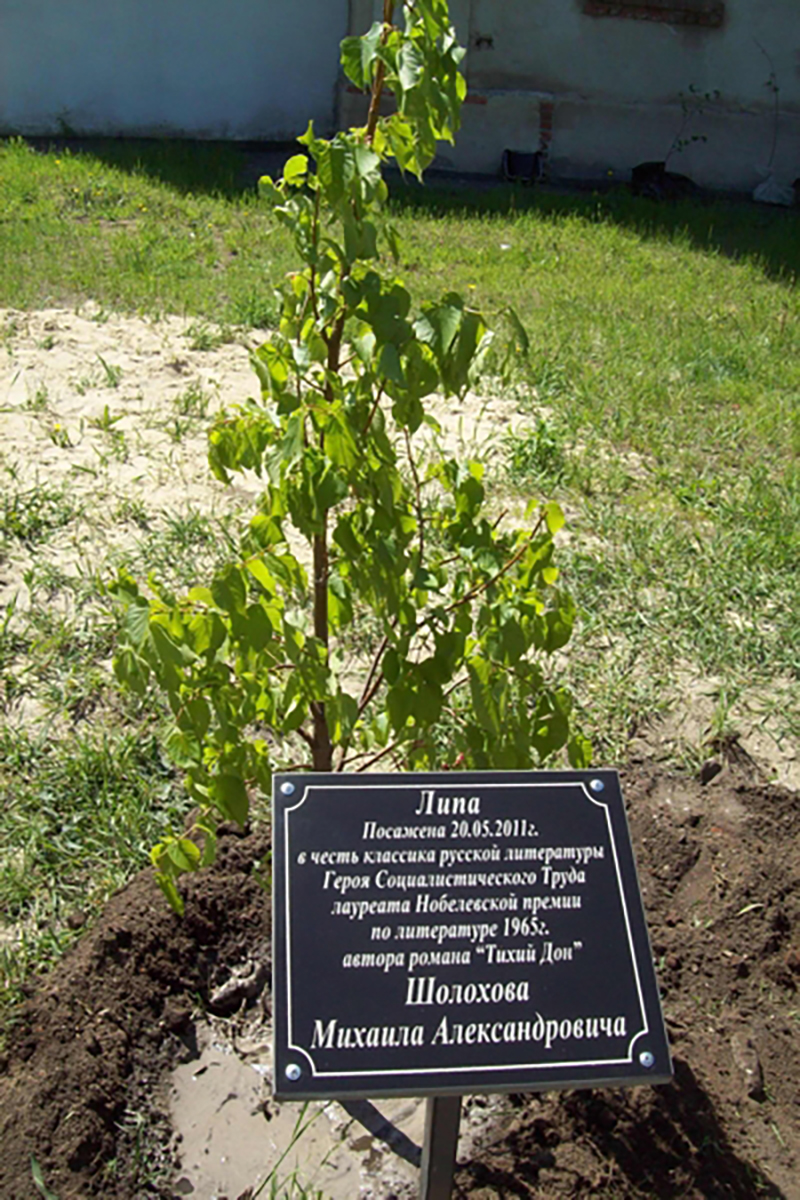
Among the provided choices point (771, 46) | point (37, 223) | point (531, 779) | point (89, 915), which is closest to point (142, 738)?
point (89, 915)

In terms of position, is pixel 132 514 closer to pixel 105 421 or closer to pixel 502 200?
pixel 105 421

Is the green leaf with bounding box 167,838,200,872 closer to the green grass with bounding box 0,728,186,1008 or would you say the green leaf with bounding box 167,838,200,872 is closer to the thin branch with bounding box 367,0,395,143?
the green grass with bounding box 0,728,186,1008

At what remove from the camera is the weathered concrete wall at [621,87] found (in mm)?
10180

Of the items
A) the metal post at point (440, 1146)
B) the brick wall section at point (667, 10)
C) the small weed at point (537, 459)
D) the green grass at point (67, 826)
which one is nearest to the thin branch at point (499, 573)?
the metal post at point (440, 1146)

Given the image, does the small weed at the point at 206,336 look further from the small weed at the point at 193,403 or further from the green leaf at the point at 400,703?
the green leaf at the point at 400,703

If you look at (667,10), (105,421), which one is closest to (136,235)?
(105,421)

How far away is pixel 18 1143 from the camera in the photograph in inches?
82.1

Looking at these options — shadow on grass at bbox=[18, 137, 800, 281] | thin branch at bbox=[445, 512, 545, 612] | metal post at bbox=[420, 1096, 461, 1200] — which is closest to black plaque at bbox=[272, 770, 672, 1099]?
metal post at bbox=[420, 1096, 461, 1200]

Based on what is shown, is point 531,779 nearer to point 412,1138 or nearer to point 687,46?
point 412,1138

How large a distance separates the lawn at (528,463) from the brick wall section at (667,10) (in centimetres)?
247

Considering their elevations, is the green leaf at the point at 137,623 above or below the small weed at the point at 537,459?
below

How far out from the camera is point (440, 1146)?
1.77m

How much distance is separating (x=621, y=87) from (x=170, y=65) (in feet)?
13.4

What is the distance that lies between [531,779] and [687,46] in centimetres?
1032
